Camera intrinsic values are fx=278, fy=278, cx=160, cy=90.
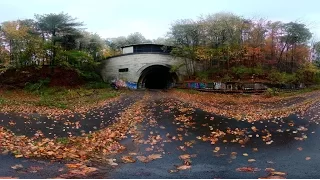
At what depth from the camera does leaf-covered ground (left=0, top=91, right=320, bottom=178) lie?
229 inches

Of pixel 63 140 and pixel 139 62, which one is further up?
pixel 139 62

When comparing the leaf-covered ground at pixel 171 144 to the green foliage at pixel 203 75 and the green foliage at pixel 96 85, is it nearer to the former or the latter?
the green foliage at pixel 203 75

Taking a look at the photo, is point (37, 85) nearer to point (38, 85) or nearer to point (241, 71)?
point (38, 85)

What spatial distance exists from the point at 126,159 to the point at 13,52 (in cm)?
3318

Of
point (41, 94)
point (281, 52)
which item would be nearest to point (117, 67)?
point (41, 94)

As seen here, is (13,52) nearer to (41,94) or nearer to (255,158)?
(41,94)

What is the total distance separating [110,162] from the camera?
646 cm

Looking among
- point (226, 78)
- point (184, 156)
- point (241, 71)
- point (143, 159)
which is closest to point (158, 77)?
point (226, 78)

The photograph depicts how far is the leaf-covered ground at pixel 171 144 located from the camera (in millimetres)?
5809

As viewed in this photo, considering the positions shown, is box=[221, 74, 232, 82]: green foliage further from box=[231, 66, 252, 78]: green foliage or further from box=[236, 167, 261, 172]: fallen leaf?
box=[236, 167, 261, 172]: fallen leaf

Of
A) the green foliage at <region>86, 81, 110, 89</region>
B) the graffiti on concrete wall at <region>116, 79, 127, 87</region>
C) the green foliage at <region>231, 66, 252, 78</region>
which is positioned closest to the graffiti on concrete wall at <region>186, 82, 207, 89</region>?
the green foliage at <region>231, 66, 252, 78</region>

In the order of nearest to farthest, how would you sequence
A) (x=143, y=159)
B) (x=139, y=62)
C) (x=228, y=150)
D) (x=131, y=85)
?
(x=143, y=159), (x=228, y=150), (x=139, y=62), (x=131, y=85)

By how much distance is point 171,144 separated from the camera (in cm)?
841

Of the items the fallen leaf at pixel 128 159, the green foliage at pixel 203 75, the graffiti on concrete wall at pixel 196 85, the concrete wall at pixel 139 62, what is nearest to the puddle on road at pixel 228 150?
the fallen leaf at pixel 128 159
